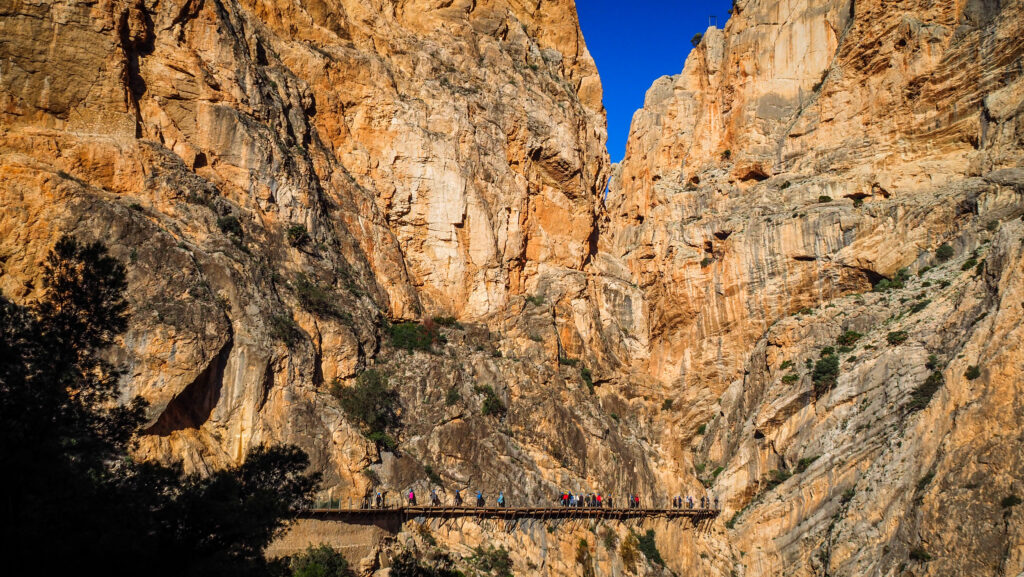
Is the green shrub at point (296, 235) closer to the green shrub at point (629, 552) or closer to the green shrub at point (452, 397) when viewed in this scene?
the green shrub at point (452, 397)

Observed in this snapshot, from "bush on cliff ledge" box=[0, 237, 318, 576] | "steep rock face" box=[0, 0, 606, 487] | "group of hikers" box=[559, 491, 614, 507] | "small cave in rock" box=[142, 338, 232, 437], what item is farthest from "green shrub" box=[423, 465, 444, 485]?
"bush on cliff ledge" box=[0, 237, 318, 576]

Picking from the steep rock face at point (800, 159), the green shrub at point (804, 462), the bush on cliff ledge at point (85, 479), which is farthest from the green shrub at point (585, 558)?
the bush on cliff ledge at point (85, 479)

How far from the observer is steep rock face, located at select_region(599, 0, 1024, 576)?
3128 centimetres

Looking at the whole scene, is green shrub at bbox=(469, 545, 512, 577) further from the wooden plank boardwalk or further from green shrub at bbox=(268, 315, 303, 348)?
green shrub at bbox=(268, 315, 303, 348)

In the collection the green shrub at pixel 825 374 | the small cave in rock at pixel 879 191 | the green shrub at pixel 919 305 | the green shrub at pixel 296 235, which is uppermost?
the small cave in rock at pixel 879 191

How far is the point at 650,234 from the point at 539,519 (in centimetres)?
2684

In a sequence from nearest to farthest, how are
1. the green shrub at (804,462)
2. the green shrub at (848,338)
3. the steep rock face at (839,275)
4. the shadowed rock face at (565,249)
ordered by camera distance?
the shadowed rock face at (565,249) < the steep rock face at (839,275) < the green shrub at (804,462) < the green shrub at (848,338)

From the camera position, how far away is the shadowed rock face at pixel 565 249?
28.6m

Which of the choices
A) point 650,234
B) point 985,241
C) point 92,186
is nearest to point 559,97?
point 650,234

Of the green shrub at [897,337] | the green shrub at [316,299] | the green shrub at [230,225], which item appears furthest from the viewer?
the green shrub at [897,337]

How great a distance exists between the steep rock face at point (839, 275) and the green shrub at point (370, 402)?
1954 centimetres

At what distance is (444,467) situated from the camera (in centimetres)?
3531

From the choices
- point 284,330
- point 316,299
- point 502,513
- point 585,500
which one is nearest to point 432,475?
point 502,513

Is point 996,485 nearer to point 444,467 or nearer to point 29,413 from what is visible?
point 444,467
